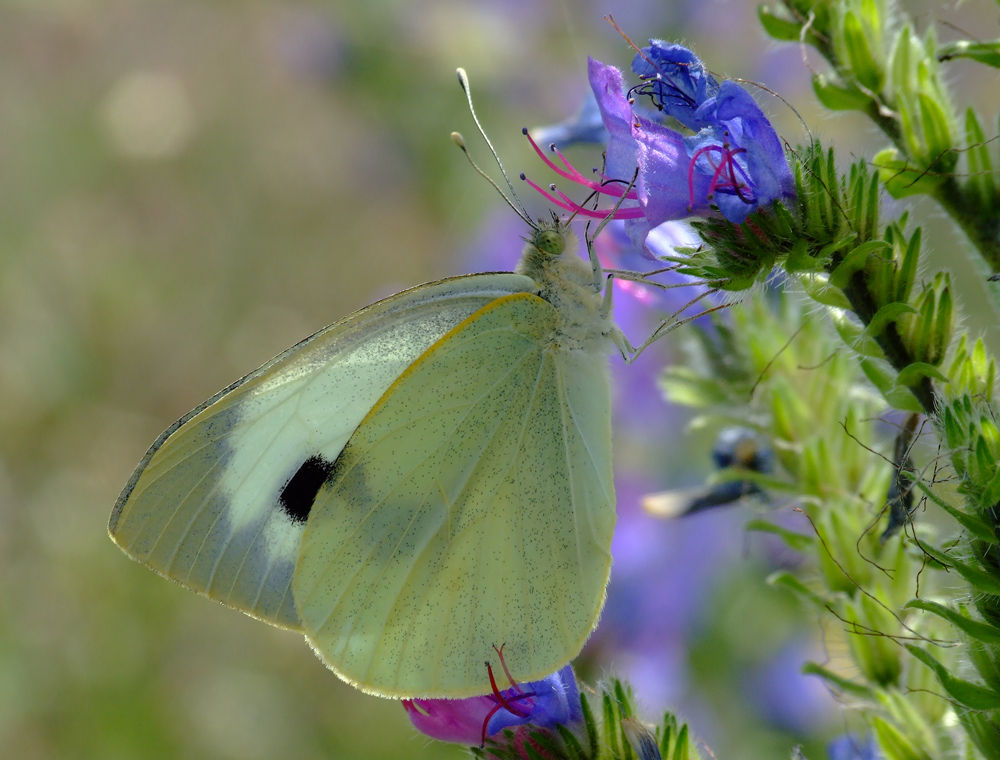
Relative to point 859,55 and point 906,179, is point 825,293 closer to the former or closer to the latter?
point 906,179

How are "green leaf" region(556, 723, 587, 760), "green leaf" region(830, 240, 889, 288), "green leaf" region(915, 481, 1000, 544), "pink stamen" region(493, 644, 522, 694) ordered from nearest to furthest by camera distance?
"green leaf" region(915, 481, 1000, 544)
"green leaf" region(830, 240, 889, 288)
"green leaf" region(556, 723, 587, 760)
"pink stamen" region(493, 644, 522, 694)

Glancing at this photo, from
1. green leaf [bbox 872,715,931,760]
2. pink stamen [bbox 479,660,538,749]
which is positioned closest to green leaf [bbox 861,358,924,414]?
green leaf [bbox 872,715,931,760]

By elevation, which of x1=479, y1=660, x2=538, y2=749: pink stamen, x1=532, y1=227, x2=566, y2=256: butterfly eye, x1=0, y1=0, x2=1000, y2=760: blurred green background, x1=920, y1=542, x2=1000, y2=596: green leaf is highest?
x1=532, y1=227, x2=566, y2=256: butterfly eye

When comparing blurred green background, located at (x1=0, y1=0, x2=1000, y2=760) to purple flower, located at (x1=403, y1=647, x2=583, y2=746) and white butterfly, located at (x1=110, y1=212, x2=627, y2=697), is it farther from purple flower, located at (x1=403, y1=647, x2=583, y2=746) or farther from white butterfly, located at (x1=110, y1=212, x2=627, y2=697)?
purple flower, located at (x1=403, y1=647, x2=583, y2=746)

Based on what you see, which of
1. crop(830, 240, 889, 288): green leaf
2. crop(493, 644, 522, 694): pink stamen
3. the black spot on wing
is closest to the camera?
crop(830, 240, 889, 288): green leaf

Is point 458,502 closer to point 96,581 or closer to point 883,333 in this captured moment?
point 883,333

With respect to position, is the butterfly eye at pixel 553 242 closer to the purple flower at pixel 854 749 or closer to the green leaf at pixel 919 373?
the green leaf at pixel 919 373

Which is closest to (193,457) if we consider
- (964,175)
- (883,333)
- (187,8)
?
(883,333)

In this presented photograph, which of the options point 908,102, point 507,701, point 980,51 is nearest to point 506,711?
point 507,701
